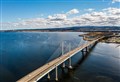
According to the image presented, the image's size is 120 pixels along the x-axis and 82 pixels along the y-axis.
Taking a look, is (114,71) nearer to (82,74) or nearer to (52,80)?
(82,74)

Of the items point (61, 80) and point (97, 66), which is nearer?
point (61, 80)

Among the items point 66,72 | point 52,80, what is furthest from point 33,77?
point 66,72

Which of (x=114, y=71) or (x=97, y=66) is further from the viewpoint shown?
(x=97, y=66)

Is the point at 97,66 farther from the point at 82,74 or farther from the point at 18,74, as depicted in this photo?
the point at 18,74

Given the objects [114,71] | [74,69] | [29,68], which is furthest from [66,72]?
[114,71]

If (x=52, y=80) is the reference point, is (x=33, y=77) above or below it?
above

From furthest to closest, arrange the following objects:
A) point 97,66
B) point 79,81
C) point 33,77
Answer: point 97,66 < point 79,81 < point 33,77

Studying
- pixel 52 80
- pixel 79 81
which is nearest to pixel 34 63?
pixel 52 80

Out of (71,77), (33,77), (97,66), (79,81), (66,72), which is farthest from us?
(97,66)

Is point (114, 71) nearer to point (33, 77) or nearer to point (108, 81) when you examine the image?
point (108, 81)

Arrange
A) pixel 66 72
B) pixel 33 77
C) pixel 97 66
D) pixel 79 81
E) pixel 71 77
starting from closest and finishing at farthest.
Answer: pixel 33 77
pixel 79 81
pixel 71 77
pixel 66 72
pixel 97 66
